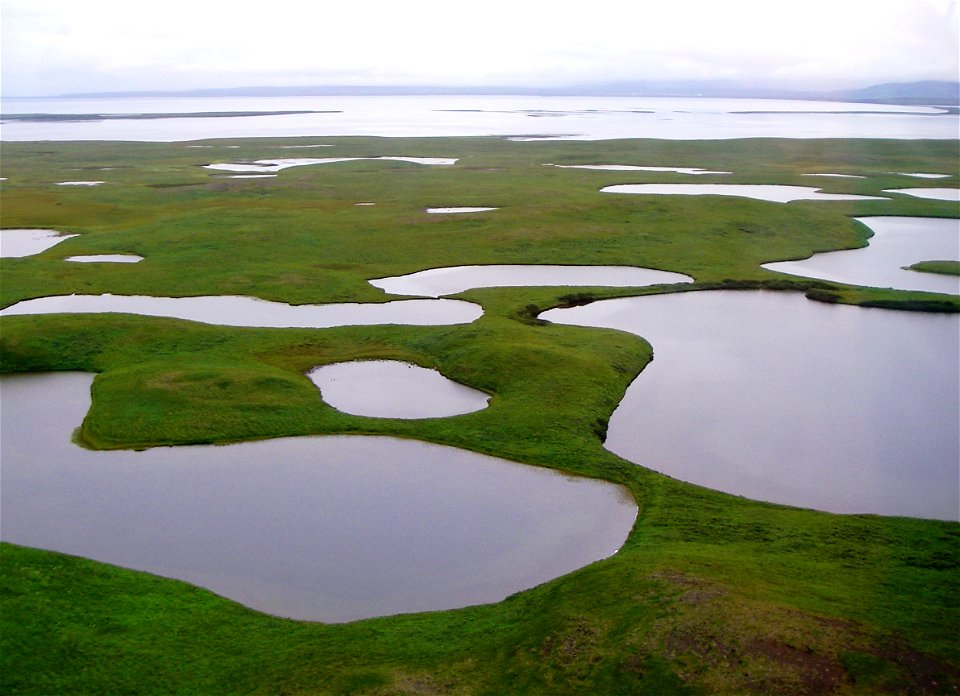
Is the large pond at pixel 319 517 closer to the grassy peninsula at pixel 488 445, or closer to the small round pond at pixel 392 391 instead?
the grassy peninsula at pixel 488 445

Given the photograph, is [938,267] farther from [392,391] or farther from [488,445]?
[488,445]

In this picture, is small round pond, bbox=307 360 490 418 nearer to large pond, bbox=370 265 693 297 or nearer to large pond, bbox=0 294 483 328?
large pond, bbox=0 294 483 328

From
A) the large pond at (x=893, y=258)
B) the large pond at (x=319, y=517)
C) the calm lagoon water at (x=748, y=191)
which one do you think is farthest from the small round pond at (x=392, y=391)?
the calm lagoon water at (x=748, y=191)

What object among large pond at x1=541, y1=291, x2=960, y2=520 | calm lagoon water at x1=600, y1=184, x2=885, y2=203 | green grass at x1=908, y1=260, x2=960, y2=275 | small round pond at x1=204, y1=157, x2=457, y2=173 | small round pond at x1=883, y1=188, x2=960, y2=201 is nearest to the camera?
large pond at x1=541, y1=291, x2=960, y2=520

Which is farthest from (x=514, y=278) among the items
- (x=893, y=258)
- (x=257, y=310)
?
(x=893, y=258)

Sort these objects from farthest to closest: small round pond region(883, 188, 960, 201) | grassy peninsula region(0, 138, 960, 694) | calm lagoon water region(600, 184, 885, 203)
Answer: small round pond region(883, 188, 960, 201), calm lagoon water region(600, 184, 885, 203), grassy peninsula region(0, 138, 960, 694)

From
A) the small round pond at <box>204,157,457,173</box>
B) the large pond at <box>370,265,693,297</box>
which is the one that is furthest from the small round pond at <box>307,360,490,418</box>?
the small round pond at <box>204,157,457,173</box>
